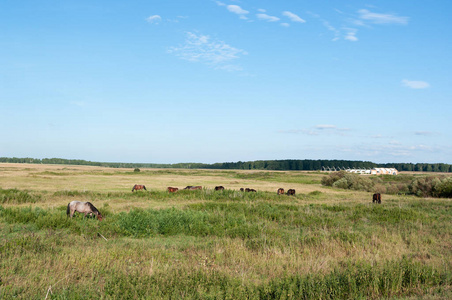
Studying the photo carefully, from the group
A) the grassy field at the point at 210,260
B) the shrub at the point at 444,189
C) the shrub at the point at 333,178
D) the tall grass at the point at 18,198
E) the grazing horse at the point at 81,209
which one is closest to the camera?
the grassy field at the point at 210,260

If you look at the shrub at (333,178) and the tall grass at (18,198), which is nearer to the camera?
the tall grass at (18,198)

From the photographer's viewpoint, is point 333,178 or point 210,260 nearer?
point 210,260

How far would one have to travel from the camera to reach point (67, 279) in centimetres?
741

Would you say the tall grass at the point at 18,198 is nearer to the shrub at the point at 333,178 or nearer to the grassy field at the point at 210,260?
the grassy field at the point at 210,260

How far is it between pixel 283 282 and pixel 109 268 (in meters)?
4.53

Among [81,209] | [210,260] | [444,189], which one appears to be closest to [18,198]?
[81,209]

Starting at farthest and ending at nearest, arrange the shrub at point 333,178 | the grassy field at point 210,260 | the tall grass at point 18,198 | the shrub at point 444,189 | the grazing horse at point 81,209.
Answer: the shrub at point 333,178 < the shrub at point 444,189 < the tall grass at point 18,198 < the grazing horse at point 81,209 < the grassy field at point 210,260

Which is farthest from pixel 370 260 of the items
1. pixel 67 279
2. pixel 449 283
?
pixel 67 279

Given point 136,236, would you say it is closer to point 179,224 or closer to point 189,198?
point 179,224

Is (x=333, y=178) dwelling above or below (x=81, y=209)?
below

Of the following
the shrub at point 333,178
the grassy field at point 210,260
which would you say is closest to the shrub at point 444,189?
the shrub at point 333,178

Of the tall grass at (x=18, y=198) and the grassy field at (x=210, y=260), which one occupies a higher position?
the grassy field at (x=210, y=260)

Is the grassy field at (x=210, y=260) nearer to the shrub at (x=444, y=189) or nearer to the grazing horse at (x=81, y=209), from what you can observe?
the grazing horse at (x=81, y=209)

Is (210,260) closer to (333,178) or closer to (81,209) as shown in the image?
Result: (81,209)
